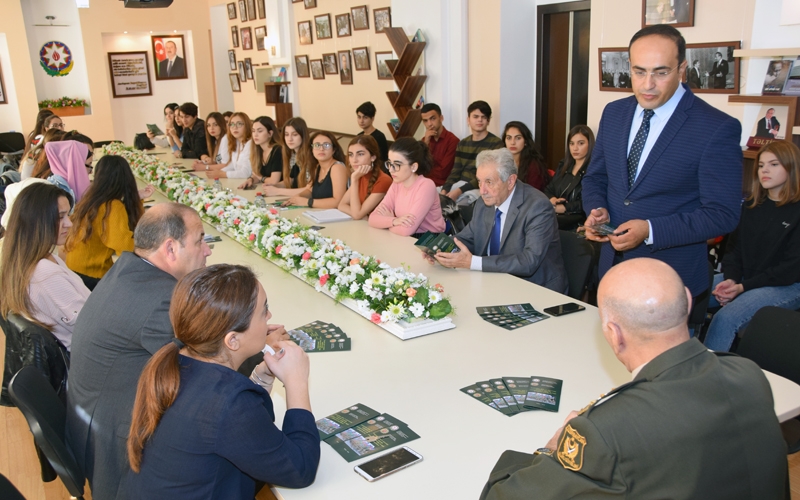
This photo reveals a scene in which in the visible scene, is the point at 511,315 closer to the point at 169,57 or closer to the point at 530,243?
the point at 530,243

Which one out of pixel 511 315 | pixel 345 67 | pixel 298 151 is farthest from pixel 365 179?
pixel 345 67

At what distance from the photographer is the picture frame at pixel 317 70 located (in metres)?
11.1

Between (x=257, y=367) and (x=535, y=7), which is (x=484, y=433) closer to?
(x=257, y=367)

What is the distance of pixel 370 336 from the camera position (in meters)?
2.88

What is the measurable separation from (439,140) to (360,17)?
10.4 feet

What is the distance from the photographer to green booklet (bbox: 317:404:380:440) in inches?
83.6

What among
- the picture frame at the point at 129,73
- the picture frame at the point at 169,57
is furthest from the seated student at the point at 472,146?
the picture frame at the point at 129,73

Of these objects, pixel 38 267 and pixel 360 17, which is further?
pixel 360 17

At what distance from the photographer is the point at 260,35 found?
519 inches

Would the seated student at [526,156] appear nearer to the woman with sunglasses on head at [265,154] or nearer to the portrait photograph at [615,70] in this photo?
the portrait photograph at [615,70]

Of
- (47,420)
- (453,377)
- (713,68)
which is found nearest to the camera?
(47,420)

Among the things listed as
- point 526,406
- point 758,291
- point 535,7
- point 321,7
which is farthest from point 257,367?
point 321,7

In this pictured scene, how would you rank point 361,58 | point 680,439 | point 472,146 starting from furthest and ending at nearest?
point 361,58
point 472,146
point 680,439

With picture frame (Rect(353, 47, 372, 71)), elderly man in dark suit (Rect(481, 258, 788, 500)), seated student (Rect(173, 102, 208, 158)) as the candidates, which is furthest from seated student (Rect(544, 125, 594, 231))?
seated student (Rect(173, 102, 208, 158))
